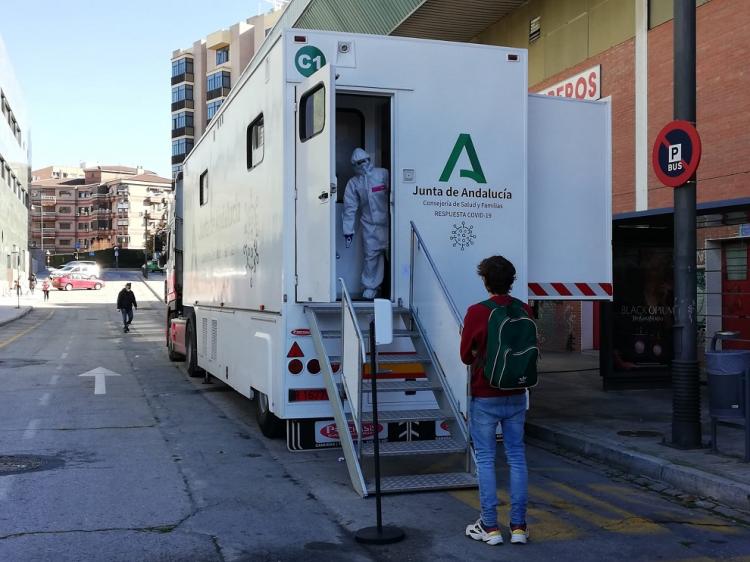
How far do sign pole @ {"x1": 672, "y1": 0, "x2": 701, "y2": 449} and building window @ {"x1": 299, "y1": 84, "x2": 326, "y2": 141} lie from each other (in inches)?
138

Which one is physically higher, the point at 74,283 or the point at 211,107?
the point at 211,107

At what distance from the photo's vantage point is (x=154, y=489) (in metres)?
6.27

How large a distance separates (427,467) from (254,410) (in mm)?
3921

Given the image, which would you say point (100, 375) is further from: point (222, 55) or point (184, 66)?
point (184, 66)

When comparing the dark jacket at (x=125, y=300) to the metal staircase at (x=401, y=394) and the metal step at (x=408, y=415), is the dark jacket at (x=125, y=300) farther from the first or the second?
the metal step at (x=408, y=415)

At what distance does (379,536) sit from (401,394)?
232 centimetres

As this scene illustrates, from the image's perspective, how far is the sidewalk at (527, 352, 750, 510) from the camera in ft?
20.5

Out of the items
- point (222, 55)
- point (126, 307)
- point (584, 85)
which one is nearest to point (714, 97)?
point (584, 85)

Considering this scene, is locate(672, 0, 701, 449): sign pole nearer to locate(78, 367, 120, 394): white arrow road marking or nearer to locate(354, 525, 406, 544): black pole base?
locate(354, 525, 406, 544): black pole base

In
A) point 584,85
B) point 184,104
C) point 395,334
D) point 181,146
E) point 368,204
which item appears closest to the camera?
point 395,334

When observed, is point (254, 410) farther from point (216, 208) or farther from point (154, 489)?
point (154, 489)

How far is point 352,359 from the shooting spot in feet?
20.9

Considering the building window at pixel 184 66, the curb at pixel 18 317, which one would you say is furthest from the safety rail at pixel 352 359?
the building window at pixel 184 66

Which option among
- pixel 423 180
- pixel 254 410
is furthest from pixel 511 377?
pixel 254 410
